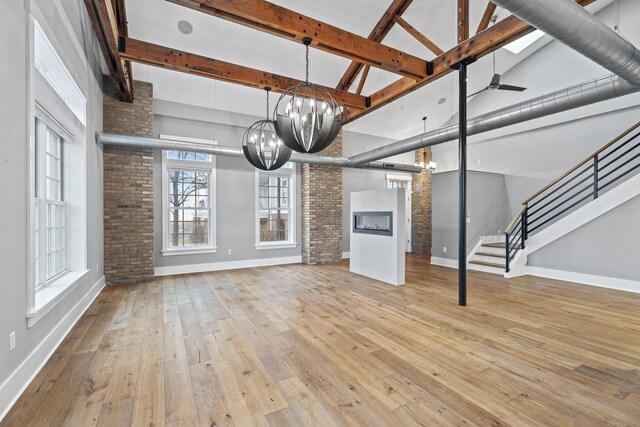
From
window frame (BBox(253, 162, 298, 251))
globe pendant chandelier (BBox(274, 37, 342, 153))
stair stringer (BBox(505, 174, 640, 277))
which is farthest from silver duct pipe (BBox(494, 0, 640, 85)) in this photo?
window frame (BBox(253, 162, 298, 251))

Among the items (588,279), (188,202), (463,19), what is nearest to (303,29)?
(463,19)

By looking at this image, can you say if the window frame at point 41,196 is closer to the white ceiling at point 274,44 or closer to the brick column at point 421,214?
the white ceiling at point 274,44

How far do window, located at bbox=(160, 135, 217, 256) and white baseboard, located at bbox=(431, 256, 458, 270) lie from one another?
19.2 ft

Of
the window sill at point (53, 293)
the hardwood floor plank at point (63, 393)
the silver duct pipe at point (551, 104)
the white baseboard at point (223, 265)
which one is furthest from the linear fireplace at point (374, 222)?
the window sill at point (53, 293)

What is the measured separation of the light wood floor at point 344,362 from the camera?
1.98 meters

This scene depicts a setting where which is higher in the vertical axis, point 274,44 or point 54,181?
point 274,44

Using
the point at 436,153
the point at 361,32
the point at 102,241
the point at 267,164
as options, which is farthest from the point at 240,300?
the point at 436,153

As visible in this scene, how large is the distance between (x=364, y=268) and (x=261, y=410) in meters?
4.72

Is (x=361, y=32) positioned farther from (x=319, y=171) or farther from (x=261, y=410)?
(x=261, y=410)

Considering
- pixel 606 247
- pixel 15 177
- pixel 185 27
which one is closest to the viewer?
pixel 15 177

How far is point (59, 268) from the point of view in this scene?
3752mm

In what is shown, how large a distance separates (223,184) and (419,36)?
520 centimetres

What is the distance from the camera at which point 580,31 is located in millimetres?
2744

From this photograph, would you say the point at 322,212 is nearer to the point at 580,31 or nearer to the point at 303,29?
the point at 303,29
